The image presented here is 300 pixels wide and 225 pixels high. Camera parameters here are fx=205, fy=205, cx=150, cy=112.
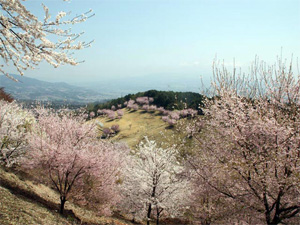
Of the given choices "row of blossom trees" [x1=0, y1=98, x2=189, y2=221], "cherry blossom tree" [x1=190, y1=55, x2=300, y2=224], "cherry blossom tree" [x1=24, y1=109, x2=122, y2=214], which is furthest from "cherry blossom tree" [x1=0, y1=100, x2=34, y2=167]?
"cherry blossom tree" [x1=190, y1=55, x2=300, y2=224]

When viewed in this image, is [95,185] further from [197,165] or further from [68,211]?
[197,165]

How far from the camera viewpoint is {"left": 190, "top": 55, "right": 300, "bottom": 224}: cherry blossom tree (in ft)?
28.1

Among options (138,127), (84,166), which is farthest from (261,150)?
(138,127)

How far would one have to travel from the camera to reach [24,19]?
6953 millimetres

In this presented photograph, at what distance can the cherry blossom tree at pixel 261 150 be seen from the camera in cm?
857

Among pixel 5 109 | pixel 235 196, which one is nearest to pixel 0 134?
pixel 5 109

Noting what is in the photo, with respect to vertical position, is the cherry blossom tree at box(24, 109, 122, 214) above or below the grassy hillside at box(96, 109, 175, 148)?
above

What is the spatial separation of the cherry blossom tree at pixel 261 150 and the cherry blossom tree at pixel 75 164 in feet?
30.0

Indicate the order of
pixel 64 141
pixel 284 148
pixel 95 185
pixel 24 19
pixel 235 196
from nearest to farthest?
pixel 24 19 < pixel 284 148 < pixel 235 196 < pixel 64 141 < pixel 95 185

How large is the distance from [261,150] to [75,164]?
12674mm

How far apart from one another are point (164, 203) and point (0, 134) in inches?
708

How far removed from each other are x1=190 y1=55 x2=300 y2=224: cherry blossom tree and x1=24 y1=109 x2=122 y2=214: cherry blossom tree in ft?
30.0

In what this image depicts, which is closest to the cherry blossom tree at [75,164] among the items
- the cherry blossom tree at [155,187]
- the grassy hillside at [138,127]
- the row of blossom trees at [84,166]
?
the row of blossom trees at [84,166]

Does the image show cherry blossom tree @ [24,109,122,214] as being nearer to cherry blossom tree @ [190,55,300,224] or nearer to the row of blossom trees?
the row of blossom trees
